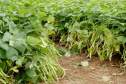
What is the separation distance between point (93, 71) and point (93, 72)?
3 cm

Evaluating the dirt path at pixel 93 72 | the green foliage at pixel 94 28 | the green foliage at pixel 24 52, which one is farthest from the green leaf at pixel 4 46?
the green foliage at pixel 94 28

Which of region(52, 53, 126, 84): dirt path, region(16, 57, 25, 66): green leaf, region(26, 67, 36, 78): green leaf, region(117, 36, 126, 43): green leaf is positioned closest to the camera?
region(16, 57, 25, 66): green leaf

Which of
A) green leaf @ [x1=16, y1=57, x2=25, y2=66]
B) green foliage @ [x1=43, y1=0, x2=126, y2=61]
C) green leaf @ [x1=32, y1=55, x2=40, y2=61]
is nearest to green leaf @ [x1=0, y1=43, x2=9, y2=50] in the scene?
green leaf @ [x1=16, y1=57, x2=25, y2=66]

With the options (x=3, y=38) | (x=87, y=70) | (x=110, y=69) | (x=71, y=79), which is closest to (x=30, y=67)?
(x=3, y=38)

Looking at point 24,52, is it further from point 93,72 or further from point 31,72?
point 93,72

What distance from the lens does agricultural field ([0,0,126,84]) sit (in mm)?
1716

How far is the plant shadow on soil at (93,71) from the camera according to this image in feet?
6.83

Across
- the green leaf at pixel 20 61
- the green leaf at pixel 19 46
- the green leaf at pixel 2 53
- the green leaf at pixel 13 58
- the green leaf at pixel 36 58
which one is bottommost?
the green leaf at pixel 36 58

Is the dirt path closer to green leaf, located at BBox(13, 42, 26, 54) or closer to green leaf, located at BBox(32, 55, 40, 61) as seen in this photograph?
green leaf, located at BBox(32, 55, 40, 61)

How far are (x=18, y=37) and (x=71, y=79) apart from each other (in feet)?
2.51

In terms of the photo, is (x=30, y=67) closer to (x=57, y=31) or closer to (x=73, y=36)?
(x=73, y=36)

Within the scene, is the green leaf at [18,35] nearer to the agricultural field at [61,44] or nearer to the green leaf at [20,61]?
the agricultural field at [61,44]

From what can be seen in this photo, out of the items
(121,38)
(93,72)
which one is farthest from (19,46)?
(121,38)

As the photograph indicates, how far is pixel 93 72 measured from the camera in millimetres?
2340
